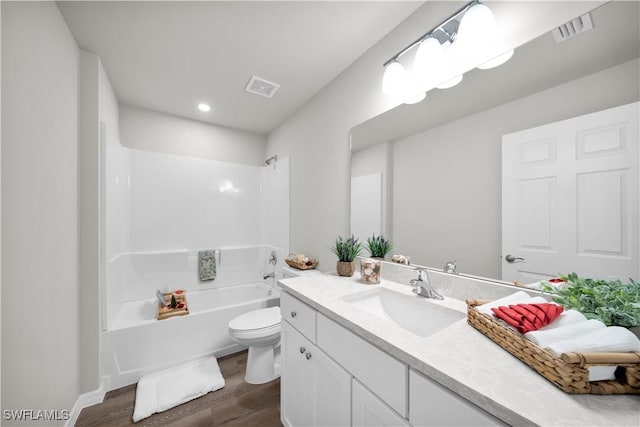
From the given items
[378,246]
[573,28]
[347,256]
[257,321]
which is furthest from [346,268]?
[573,28]

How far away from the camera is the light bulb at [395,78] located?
1.39 meters

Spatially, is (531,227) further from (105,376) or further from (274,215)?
(105,376)

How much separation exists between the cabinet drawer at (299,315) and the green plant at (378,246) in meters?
0.61

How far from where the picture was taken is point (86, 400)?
1.64 metres

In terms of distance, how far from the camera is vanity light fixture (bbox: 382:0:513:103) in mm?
1038

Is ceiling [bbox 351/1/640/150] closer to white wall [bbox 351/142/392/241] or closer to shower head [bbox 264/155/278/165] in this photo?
white wall [bbox 351/142/392/241]

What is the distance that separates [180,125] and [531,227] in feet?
10.7

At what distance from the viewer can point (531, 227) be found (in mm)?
Answer: 931

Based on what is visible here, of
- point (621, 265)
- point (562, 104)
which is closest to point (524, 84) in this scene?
point (562, 104)

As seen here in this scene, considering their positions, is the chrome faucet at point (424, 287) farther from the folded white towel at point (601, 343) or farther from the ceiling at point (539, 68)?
the ceiling at point (539, 68)

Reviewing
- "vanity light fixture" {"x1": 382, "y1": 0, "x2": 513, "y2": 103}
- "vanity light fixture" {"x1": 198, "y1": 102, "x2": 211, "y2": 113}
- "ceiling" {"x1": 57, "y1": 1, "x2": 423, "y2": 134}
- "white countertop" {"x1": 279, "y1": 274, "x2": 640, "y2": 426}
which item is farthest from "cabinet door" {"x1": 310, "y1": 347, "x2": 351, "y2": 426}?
"vanity light fixture" {"x1": 198, "y1": 102, "x2": 211, "y2": 113}

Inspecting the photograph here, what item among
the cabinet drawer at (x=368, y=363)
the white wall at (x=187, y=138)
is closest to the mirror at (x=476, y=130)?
the cabinet drawer at (x=368, y=363)

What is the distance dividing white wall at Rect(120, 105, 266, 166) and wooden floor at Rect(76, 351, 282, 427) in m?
2.28

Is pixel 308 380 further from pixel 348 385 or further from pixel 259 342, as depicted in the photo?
pixel 259 342
